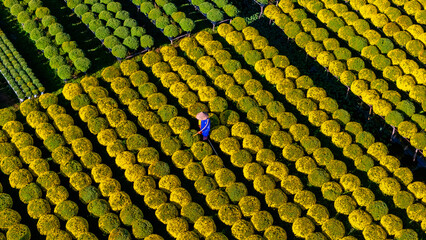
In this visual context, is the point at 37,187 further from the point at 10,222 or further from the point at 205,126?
the point at 205,126

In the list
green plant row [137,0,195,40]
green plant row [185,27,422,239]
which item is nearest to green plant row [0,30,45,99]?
green plant row [137,0,195,40]

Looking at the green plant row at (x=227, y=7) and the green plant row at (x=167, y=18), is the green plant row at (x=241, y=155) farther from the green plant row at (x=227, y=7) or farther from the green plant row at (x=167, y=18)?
the green plant row at (x=227, y=7)

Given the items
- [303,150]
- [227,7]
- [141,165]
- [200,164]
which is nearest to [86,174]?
[141,165]

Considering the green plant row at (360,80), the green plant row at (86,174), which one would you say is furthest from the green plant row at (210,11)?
the green plant row at (86,174)

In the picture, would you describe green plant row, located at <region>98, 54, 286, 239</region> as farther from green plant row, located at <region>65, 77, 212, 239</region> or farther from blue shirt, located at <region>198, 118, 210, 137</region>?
green plant row, located at <region>65, 77, 212, 239</region>

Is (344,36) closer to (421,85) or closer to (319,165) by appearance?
(421,85)

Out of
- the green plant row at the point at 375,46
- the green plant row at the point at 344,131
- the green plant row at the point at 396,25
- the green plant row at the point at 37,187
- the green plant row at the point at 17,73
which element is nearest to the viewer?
the green plant row at the point at 37,187

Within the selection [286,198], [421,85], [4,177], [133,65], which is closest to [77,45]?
[133,65]
